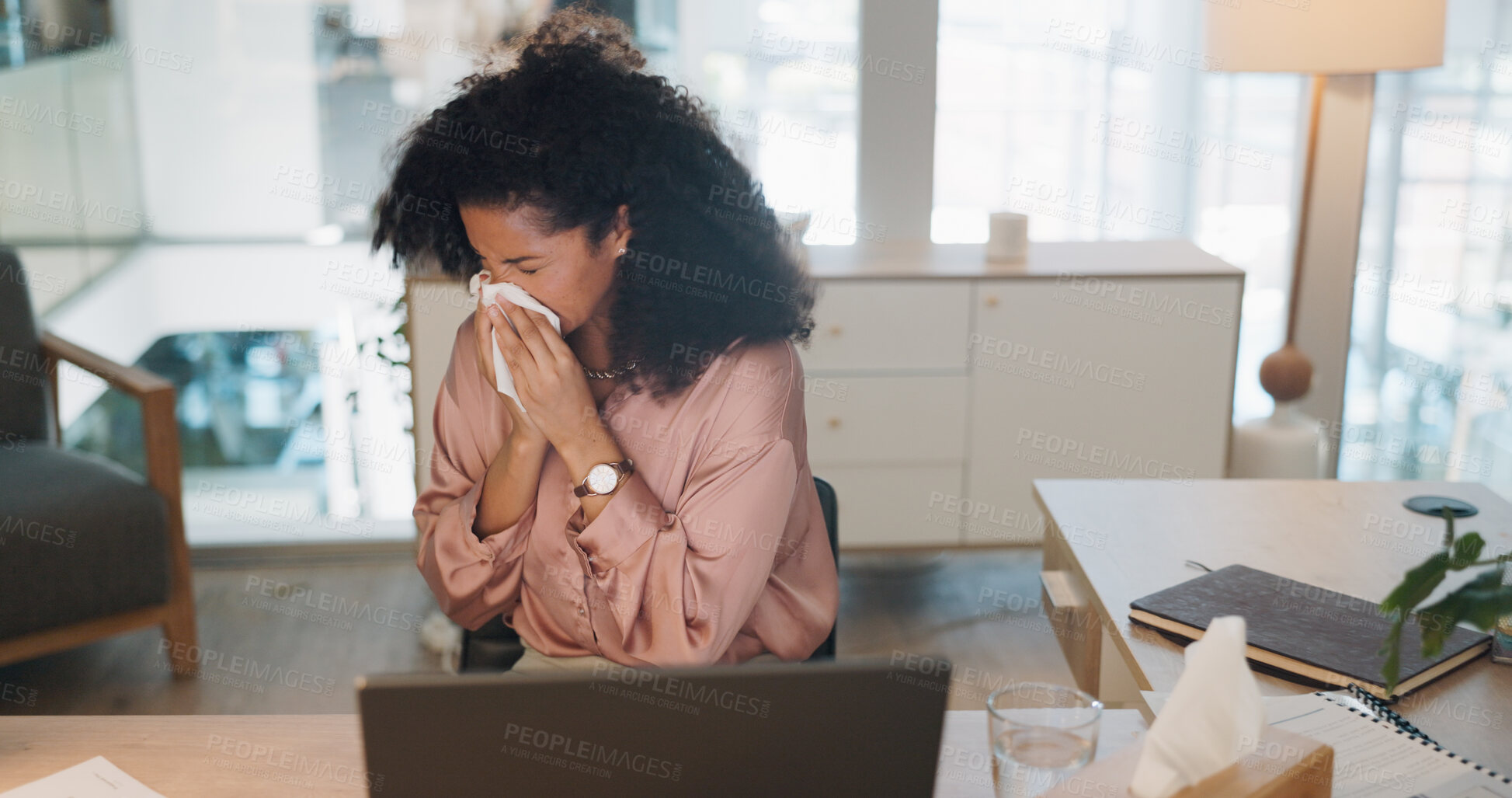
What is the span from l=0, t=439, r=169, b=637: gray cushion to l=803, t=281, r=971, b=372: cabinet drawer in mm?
1429

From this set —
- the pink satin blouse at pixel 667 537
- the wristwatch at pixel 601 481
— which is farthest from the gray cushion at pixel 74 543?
the wristwatch at pixel 601 481

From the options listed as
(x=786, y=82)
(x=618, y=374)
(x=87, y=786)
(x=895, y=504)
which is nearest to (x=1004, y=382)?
(x=895, y=504)

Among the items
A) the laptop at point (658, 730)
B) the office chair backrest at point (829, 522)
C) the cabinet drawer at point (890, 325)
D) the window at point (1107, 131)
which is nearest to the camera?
the laptop at point (658, 730)

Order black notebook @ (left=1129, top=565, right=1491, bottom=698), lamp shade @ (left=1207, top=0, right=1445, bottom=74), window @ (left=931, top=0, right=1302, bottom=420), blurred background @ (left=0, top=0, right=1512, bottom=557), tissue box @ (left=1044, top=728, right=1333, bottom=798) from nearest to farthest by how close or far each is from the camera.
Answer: tissue box @ (left=1044, top=728, right=1333, bottom=798) → black notebook @ (left=1129, top=565, right=1491, bottom=698) → lamp shade @ (left=1207, top=0, right=1445, bottom=74) → blurred background @ (left=0, top=0, right=1512, bottom=557) → window @ (left=931, top=0, right=1302, bottom=420)

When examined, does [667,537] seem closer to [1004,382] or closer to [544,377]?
[544,377]

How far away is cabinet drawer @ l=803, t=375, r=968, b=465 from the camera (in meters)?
2.82

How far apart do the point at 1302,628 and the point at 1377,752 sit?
265 mm

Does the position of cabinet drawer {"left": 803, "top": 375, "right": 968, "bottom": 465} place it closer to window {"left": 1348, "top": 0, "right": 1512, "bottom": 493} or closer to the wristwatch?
window {"left": 1348, "top": 0, "right": 1512, "bottom": 493}

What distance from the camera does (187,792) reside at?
1.06 m

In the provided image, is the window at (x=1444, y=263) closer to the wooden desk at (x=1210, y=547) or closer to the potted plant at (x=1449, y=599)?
the wooden desk at (x=1210, y=547)

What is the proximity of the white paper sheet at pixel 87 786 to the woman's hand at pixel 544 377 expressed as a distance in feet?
1.85

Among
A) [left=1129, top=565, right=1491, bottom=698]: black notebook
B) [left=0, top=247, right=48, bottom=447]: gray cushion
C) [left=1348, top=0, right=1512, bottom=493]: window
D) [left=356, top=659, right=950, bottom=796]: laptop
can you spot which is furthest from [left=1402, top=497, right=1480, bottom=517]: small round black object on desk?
[left=0, top=247, right=48, bottom=447]: gray cushion

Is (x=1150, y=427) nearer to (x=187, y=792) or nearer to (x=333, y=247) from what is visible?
(x=333, y=247)

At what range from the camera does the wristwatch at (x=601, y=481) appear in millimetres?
1445
